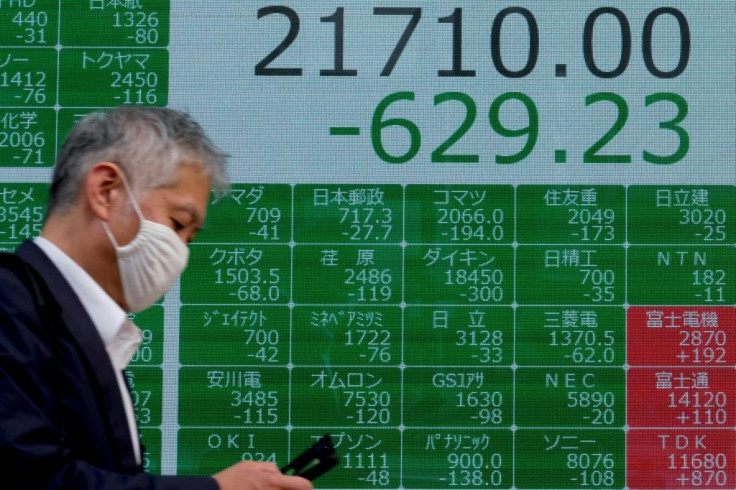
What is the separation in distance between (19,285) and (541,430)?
1492 millimetres

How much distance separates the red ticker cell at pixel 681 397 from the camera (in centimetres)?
255

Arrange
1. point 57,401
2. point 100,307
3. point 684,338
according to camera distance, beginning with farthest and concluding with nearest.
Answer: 1. point 684,338
2. point 100,307
3. point 57,401

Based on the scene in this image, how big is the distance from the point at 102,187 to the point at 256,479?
41 centimetres

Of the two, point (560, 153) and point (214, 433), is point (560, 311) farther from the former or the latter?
point (214, 433)

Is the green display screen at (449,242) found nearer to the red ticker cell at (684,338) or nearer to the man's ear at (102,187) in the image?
the red ticker cell at (684,338)

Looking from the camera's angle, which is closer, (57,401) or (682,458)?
(57,401)

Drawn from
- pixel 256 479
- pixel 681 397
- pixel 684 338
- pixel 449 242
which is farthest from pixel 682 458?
pixel 256 479

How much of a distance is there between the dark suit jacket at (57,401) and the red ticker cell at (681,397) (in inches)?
55.1

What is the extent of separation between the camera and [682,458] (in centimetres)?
256

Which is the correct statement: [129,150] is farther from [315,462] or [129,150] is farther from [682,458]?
[682,458]

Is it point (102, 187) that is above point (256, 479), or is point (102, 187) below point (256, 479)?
above

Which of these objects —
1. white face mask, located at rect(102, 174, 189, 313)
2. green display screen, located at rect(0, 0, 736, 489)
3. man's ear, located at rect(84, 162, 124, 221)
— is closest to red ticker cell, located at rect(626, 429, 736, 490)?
green display screen, located at rect(0, 0, 736, 489)

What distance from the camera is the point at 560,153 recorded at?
8.52ft

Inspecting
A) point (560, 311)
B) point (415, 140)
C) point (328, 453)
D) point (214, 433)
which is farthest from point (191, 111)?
point (328, 453)
